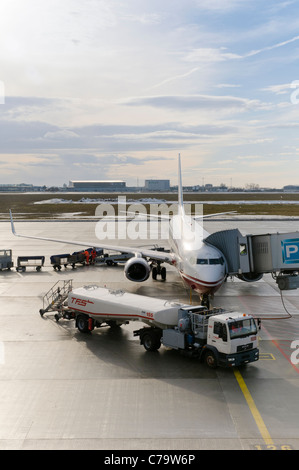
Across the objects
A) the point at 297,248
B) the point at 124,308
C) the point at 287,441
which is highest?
the point at 297,248

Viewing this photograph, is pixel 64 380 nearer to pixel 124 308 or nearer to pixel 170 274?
pixel 124 308

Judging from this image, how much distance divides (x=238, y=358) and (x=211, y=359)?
3.64 ft

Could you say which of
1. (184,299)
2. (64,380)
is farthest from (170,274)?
(64,380)

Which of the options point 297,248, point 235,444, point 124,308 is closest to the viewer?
point 235,444

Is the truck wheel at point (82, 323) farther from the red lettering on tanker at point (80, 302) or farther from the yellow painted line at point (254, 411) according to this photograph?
the yellow painted line at point (254, 411)

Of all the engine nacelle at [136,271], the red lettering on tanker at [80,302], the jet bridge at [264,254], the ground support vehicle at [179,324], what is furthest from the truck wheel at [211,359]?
the engine nacelle at [136,271]

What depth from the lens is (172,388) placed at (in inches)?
642

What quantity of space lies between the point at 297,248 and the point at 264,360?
971cm

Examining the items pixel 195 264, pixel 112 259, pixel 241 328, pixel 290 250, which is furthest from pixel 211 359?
pixel 112 259

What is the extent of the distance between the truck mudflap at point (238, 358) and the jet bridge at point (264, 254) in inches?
367

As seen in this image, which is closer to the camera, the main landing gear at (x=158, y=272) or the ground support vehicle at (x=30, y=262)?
the main landing gear at (x=158, y=272)

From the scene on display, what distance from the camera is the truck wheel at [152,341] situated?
65.3ft

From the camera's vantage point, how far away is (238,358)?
17688mm

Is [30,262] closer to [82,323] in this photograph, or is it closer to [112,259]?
[112,259]
